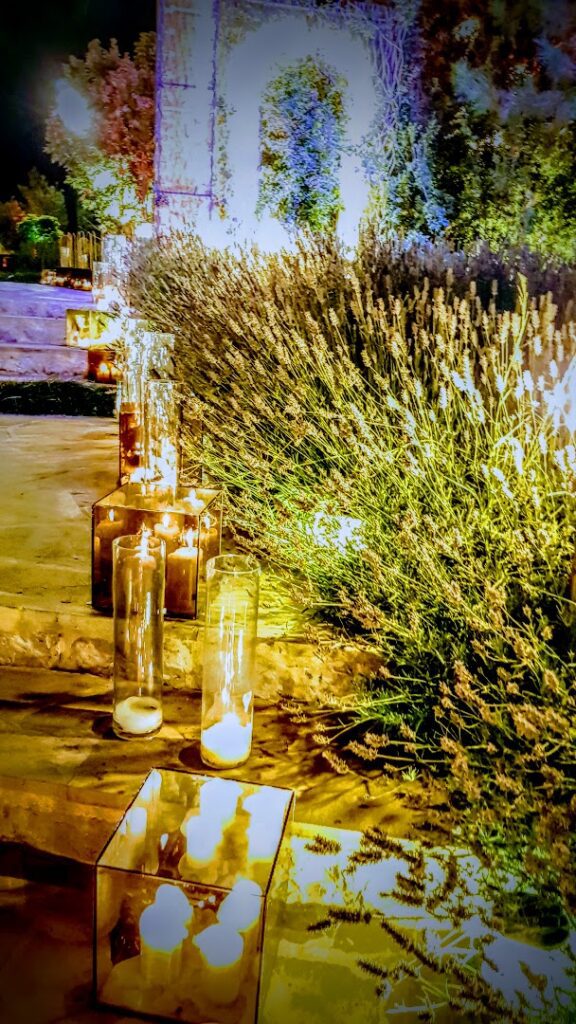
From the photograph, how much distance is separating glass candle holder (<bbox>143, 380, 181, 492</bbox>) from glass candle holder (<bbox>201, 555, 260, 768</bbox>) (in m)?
0.83

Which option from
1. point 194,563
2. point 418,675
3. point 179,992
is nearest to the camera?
point 179,992

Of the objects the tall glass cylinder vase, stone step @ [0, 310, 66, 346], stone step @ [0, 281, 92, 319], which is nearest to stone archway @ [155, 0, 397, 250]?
stone step @ [0, 281, 92, 319]

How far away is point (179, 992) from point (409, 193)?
22.9 feet

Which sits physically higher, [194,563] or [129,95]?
[129,95]

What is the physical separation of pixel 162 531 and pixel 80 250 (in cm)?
720

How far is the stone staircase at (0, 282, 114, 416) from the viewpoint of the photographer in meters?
4.61

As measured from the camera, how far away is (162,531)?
1.94 meters

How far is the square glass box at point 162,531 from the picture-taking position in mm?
1927

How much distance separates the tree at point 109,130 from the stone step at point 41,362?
115 inches

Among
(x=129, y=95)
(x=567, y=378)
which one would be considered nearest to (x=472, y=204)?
(x=129, y=95)

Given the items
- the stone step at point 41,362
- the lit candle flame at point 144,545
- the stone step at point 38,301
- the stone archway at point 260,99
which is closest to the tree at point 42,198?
the stone step at point 38,301

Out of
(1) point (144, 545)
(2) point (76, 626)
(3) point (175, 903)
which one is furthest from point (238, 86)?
(3) point (175, 903)

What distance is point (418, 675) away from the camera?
1722 millimetres

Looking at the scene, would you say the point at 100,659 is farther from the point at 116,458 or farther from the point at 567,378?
the point at 116,458
